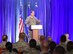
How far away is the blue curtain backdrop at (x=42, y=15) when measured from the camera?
12.4 metres

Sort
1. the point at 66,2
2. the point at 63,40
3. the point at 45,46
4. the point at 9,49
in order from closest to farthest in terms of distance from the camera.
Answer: the point at 45,46 < the point at 9,49 < the point at 63,40 < the point at 66,2

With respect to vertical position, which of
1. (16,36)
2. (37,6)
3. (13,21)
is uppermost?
(37,6)

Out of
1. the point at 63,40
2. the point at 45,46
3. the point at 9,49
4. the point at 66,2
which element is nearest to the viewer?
the point at 45,46

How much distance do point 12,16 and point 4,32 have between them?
97 centimetres

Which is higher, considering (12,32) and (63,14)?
(63,14)

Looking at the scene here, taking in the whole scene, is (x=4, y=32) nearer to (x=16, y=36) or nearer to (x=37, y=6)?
(x=16, y=36)

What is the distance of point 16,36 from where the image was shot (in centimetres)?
1310

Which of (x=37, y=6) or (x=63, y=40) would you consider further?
(x=37, y=6)

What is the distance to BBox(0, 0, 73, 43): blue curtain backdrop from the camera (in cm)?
1241

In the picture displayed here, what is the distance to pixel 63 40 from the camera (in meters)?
5.65

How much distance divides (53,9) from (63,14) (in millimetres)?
648

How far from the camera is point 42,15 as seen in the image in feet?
42.7

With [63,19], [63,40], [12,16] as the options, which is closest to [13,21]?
[12,16]

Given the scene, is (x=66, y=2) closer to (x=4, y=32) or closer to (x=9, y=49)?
(x=4, y=32)
